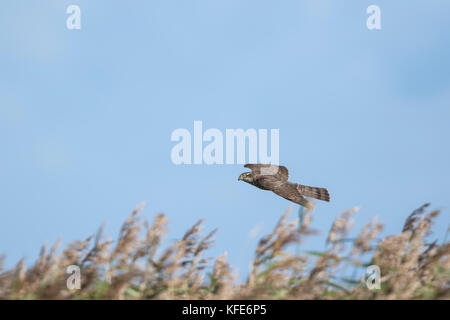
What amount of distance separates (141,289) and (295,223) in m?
1.59

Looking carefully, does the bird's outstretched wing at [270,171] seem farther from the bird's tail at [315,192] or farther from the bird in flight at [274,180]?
the bird's tail at [315,192]

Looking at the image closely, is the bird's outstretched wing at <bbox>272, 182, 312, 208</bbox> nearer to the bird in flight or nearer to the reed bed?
the bird in flight

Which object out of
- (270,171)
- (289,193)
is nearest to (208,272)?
(289,193)

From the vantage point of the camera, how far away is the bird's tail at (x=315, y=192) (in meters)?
15.0

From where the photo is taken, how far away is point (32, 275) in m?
5.16

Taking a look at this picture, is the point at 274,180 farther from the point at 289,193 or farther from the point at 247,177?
the point at 289,193

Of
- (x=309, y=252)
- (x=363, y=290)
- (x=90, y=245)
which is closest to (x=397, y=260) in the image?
(x=363, y=290)

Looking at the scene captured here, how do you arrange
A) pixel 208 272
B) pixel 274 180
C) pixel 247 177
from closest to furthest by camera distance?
pixel 208 272 < pixel 274 180 < pixel 247 177

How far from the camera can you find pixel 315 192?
1500cm

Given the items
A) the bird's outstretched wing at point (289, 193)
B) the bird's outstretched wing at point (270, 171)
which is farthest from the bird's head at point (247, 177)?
the bird's outstretched wing at point (289, 193)

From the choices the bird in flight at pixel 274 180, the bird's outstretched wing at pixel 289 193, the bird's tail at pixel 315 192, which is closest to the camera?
the bird's outstretched wing at pixel 289 193

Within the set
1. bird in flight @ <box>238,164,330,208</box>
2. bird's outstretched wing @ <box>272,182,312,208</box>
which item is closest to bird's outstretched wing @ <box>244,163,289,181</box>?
bird in flight @ <box>238,164,330,208</box>

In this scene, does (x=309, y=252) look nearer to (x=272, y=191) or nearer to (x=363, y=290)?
(x=363, y=290)

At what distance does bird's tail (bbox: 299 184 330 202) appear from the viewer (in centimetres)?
1501
